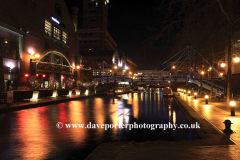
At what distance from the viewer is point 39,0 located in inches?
1516

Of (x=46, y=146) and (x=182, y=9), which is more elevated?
(x=182, y=9)

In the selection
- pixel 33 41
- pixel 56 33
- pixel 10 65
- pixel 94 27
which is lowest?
pixel 10 65

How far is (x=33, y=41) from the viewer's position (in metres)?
36.3

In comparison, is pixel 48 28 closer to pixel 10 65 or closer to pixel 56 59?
pixel 56 59

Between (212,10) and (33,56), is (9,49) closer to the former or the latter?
(33,56)

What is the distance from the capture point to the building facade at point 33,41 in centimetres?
2981

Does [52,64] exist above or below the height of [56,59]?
below

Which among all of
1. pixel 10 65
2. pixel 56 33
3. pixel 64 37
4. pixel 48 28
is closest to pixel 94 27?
pixel 64 37

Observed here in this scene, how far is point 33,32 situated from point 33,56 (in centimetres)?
378

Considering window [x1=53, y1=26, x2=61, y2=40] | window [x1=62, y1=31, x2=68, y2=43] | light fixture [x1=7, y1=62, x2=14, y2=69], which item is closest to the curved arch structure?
window [x1=53, y1=26, x2=61, y2=40]

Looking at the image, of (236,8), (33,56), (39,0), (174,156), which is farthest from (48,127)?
(39,0)

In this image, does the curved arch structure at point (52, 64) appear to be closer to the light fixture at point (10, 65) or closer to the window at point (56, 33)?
the window at point (56, 33)

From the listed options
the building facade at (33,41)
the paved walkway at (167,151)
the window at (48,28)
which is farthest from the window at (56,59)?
the paved walkway at (167,151)

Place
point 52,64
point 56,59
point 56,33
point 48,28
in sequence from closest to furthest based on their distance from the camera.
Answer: point 52,64 < point 48,28 < point 56,33 < point 56,59
